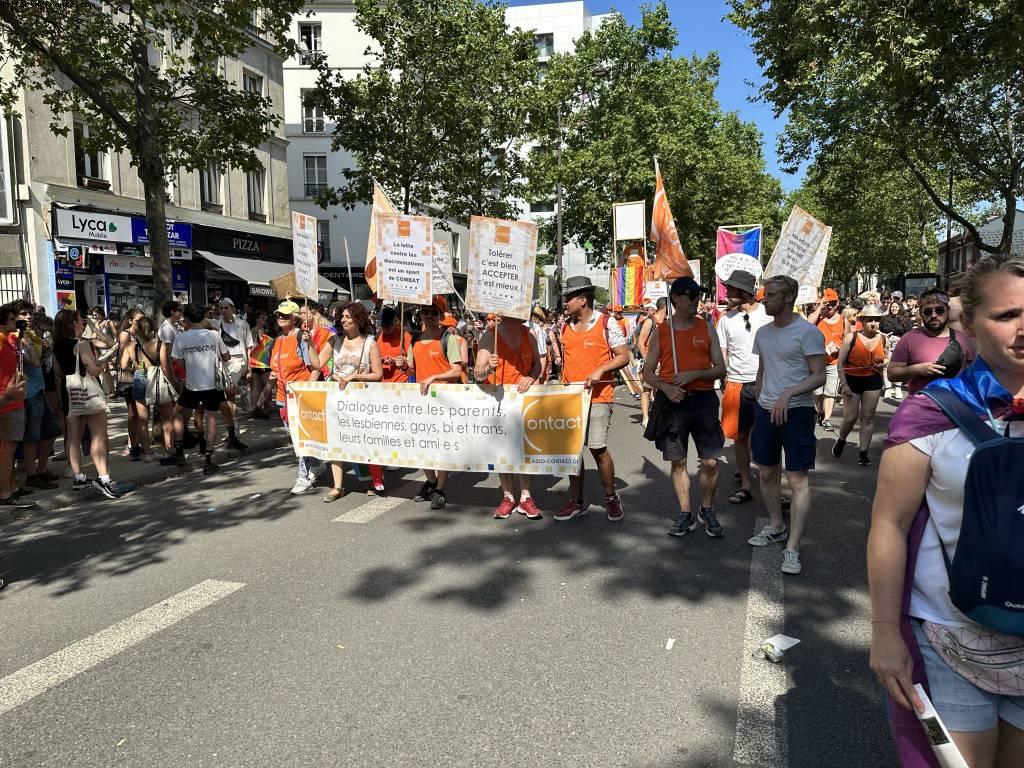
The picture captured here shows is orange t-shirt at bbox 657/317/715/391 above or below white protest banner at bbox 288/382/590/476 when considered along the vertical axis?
above

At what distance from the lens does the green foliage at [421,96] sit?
19.0 metres

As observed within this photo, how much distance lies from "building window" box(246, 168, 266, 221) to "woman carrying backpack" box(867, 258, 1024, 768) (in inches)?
1052

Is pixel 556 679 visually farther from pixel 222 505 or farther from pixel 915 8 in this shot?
pixel 915 8

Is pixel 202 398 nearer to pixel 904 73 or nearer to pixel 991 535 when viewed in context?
pixel 991 535

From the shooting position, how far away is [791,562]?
470 cm

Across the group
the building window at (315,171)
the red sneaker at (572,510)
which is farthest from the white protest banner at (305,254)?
the building window at (315,171)

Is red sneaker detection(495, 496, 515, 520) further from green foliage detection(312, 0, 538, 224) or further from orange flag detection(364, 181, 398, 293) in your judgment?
green foliage detection(312, 0, 538, 224)

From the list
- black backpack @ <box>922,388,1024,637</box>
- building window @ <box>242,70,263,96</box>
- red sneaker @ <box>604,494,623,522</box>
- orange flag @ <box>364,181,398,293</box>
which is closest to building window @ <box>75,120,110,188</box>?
building window @ <box>242,70,263,96</box>

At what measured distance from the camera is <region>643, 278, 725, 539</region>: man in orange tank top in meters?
5.44

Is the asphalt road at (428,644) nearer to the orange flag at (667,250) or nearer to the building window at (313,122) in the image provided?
the orange flag at (667,250)

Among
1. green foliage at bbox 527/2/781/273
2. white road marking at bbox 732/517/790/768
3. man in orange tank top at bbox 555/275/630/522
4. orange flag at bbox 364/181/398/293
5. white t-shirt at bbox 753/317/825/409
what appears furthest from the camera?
green foliage at bbox 527/2/781/273

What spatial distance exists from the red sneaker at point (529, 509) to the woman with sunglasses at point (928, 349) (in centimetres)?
288

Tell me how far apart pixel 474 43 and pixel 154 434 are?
1452cm

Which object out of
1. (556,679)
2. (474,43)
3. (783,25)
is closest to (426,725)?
(556,679)
